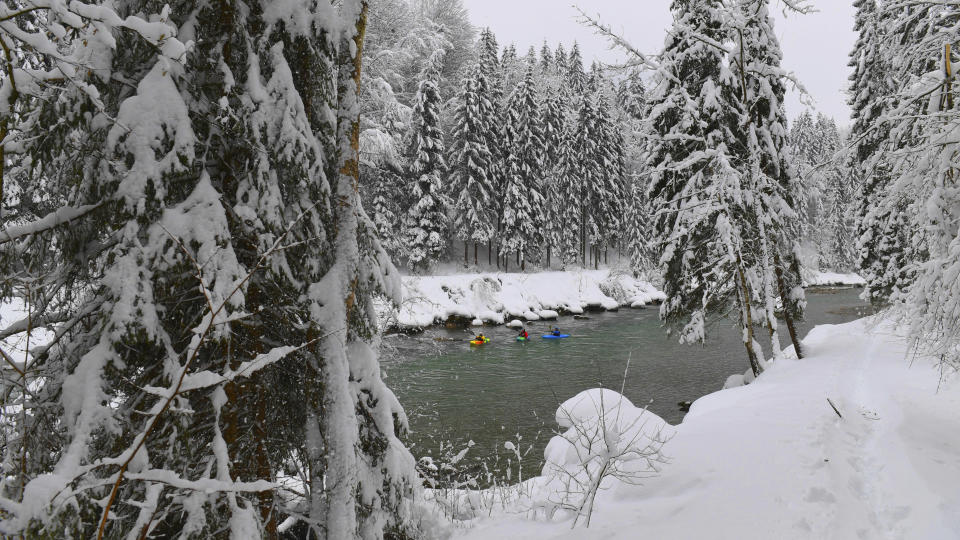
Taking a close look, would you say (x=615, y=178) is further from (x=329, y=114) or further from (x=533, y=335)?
(x=329, y=114)

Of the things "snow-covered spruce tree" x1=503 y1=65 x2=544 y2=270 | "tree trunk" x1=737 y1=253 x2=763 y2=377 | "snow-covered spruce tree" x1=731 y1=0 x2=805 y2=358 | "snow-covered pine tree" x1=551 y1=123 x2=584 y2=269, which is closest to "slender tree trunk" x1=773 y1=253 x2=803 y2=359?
"snow-covered spruce tree" x1=731 y1=0 x2=805 y2=358

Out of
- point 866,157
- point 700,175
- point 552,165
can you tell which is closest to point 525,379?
point 700,175

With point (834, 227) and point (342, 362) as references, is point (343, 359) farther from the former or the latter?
point (834, 227)

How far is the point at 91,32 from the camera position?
258cm

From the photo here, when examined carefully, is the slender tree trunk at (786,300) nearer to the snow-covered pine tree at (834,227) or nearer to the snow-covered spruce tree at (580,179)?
the snow-covered spruce tree at (580,179)

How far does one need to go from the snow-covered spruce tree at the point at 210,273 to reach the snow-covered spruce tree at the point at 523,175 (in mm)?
33511

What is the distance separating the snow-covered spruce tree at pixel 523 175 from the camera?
37.2 metres

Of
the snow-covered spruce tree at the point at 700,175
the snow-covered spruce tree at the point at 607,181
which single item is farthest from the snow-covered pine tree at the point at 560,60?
the snow-covered spruce tree at the point at 700,175

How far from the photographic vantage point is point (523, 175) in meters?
38.5

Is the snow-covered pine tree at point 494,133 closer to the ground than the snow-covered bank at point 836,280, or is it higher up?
higher up

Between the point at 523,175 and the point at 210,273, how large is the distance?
Result: 120 ft

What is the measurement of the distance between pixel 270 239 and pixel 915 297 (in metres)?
7.26

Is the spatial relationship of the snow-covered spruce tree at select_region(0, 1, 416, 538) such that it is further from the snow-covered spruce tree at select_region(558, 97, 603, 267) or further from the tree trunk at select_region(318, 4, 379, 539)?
the snow-covered spruce tree at select_region(558, 97, 603, 267)

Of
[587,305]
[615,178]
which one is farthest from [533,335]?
[615,178]
